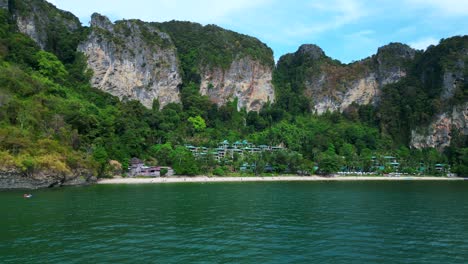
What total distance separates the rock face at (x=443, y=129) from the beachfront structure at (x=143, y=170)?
3091 inches

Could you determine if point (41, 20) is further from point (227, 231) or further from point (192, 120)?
point (227, 231)

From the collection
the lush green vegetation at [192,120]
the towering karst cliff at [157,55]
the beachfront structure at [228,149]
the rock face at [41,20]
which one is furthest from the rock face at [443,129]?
the rock face at [41,20]

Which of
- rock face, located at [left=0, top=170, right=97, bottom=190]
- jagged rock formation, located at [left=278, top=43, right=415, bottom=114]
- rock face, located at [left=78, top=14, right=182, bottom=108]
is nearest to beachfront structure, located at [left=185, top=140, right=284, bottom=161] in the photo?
rock face, located at [left=78, top=14, right=182, bottom=108]

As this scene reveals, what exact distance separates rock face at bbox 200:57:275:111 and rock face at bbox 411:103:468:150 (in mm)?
48294

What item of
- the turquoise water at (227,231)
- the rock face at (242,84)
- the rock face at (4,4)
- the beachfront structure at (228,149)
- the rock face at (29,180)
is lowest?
the turquoise water at (227,231)

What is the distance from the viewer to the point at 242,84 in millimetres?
120438

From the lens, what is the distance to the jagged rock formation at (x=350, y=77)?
4990 inches

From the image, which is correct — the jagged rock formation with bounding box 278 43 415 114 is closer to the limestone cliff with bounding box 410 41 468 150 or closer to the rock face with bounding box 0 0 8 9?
the limestone cliff with bounding box 410 41 468 150

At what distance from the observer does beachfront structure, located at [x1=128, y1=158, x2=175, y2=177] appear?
67375 mm

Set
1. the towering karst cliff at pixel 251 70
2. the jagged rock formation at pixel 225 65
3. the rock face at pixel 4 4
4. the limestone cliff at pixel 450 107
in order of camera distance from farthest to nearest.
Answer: the jagged rock formation at pixel 225 65 → the limestone cliff at pixel 450 107 → the towering karst cliff at pixel 251 70 → the rock face at pixel 4 4

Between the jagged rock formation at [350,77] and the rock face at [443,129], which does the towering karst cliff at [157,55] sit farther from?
the rock face at [443,129]

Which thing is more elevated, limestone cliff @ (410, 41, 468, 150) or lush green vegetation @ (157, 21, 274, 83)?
lush green vegetation @ (157, 21, 274, 83)

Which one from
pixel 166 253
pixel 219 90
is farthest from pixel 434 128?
pixel 166 253

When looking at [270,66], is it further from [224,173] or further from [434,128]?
[224,173]
